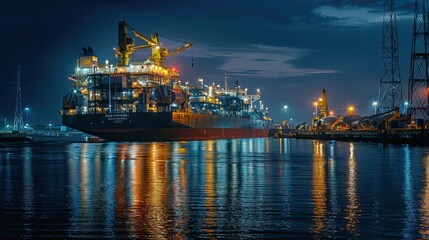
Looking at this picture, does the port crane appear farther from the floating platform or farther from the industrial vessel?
the floating platform

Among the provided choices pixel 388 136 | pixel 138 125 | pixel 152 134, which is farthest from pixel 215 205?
pixel 152 134

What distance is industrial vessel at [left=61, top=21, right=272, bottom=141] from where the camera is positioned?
90875 mm

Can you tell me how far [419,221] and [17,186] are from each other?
13940 mm

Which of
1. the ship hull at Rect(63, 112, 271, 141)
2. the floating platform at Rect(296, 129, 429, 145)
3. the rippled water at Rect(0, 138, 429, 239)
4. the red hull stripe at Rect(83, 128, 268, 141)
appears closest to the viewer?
the rippled water at Rect(0, 138, 429, 239)

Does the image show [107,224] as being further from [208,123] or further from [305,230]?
[208,123]

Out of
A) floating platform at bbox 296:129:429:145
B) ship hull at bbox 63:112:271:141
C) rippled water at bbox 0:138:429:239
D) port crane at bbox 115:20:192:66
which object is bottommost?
rippled water at bbox 0:138:429:239

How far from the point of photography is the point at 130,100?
95.4 m

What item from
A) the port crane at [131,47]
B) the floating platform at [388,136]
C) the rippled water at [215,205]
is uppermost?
the port crane at [131,47]

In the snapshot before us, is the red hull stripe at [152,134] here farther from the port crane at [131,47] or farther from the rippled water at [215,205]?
the rippled water at [215,205]

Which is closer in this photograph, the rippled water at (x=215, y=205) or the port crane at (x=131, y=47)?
the rippled water at (x=215, y=205)

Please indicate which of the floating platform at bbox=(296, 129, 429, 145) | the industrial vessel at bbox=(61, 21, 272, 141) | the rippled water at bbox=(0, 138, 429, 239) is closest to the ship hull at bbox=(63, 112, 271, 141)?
the industrial vessel at bbox=(61, 21, 272, 141)

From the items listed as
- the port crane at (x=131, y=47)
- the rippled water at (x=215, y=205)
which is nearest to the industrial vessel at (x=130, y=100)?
the port crane at (x=131, y=47)

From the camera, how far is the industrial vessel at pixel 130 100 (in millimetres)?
90875

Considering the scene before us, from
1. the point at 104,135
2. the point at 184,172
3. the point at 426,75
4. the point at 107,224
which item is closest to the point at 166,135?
the point at 104,135
